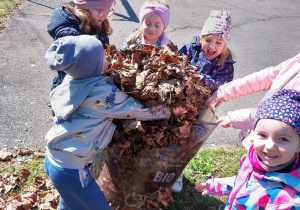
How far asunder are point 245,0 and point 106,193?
9.95 meters

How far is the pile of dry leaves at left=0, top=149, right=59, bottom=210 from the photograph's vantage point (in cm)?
332

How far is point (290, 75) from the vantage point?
2430mm

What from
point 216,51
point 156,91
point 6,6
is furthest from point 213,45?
point 6,6

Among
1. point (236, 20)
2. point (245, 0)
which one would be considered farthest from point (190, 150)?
point (245, 0)

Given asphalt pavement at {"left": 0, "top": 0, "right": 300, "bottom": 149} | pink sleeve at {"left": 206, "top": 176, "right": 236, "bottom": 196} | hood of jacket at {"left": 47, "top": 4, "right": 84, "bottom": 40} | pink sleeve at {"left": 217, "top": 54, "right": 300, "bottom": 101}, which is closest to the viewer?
pink sleeve at {"left": 206, "top": 176, "right": 236, "bottom": 196}

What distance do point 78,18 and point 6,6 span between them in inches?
213

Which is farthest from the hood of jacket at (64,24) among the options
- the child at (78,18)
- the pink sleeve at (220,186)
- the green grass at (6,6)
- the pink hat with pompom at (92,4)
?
the green grass at (6,6)

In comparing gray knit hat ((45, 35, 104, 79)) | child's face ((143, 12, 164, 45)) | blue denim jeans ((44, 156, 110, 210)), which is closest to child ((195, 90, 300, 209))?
blue denim jeans ((44, 156, 110, 210))

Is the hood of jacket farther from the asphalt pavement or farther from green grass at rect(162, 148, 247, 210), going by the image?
green grass at rect(162, 148, 247, 210)

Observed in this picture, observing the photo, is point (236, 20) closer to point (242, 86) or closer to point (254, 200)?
point (242, 86)

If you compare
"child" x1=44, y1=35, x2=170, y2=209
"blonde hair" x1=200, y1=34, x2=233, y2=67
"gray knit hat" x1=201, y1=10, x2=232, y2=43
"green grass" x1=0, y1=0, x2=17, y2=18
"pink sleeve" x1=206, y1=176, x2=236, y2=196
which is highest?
"gray knit hat" x1=201, y1=10, x2=232, y2=43

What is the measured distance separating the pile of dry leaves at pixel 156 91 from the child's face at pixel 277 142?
56 centimetres

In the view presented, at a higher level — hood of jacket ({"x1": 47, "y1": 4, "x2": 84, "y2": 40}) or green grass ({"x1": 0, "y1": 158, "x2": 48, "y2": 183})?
hood of jacket ({"x1": 47, "y1": 4, "x2": 84, "y2": 40})

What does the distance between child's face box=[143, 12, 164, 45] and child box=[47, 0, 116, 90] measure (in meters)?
0.41
